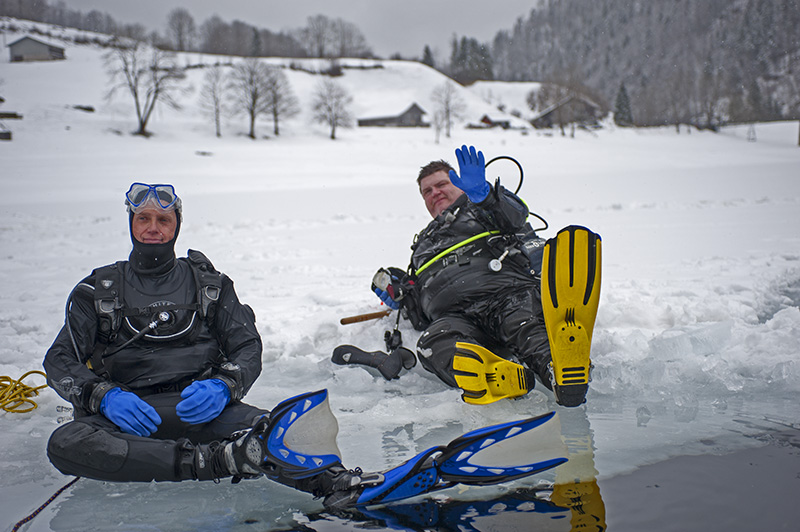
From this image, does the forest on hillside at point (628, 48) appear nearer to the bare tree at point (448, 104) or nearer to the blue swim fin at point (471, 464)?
the bare tree at point (448, 104)

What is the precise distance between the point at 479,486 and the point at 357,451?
72cm

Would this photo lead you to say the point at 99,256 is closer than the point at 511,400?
No

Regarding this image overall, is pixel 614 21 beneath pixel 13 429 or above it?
above

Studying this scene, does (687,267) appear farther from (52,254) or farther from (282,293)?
(52,254)

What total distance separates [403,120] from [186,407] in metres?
52.2

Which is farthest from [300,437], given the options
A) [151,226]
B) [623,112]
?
[623,112]

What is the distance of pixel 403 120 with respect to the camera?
52.5 metres

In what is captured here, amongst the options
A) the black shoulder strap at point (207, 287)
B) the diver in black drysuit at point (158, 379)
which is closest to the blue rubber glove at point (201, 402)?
the diver in black drysuit at point (158, 379)

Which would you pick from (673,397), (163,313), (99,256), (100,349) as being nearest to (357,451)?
(163,313)

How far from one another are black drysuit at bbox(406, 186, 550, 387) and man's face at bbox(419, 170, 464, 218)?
0.53 feet

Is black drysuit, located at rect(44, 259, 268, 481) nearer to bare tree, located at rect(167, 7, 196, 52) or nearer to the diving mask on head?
the diving mask on head

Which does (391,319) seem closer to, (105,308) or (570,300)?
(570,300)

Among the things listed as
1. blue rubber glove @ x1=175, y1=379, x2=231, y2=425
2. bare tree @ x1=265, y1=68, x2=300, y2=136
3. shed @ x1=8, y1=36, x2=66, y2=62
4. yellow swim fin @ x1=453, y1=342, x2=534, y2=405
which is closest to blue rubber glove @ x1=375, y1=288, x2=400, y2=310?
yellow swim fin @ x1=453, y1=342, x2=534, y2=405

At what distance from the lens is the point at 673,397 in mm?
3084
